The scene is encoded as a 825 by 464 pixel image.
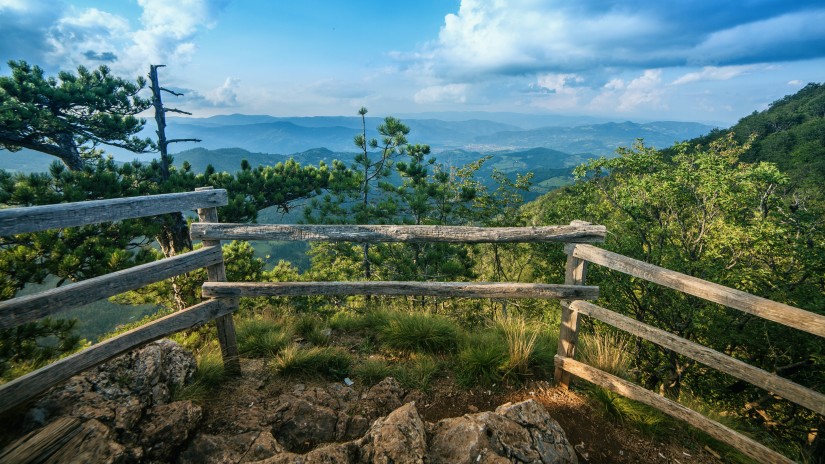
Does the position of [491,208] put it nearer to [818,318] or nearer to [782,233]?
[782,233]

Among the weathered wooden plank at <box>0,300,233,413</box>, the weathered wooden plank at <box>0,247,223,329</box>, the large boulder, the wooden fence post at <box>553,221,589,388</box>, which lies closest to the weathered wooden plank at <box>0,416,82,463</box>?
the large boulder

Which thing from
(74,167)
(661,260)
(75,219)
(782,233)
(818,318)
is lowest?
(661,260)

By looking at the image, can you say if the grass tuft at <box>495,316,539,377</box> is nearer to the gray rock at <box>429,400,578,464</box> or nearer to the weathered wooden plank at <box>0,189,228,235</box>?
the gray rock at <box>429,400,578,464</box>

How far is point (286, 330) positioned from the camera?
516 cm

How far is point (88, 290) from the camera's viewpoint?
284 centimetres

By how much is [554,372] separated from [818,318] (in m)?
2.33

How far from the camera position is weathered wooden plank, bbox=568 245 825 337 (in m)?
2.40

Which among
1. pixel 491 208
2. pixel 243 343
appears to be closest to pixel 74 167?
pixel 243 343

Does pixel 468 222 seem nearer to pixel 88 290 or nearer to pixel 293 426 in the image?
pixel 293 426

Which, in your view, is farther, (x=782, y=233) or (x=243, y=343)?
(x=782, y=233)

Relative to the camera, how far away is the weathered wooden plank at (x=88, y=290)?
2.47 m

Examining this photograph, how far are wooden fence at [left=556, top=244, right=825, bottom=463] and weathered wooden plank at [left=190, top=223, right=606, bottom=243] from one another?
0.23m

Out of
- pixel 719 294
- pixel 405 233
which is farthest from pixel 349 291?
pixel 719 294

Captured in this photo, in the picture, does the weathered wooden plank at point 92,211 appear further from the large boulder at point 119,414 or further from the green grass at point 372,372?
the green grass at point 372,372
